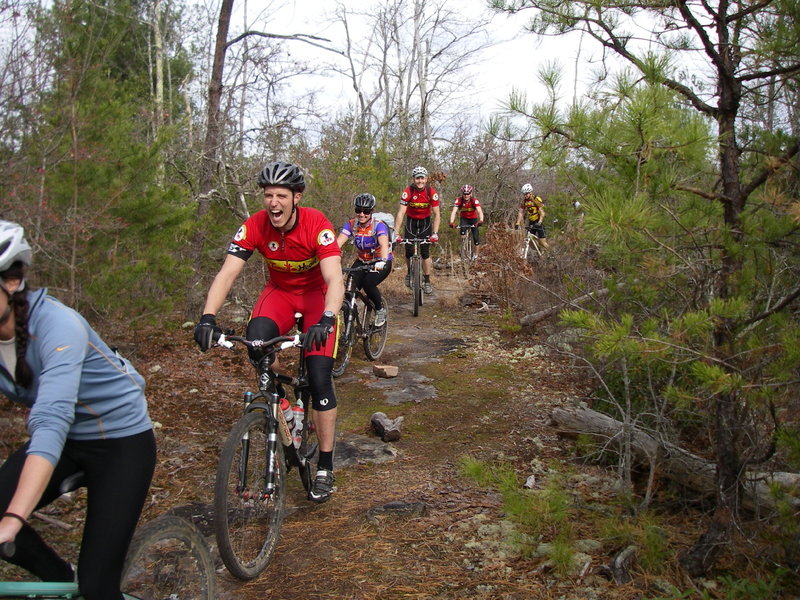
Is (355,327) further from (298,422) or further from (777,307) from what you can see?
(777,307)

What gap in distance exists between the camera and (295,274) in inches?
178

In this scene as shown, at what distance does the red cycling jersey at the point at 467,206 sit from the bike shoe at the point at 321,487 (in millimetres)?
10475

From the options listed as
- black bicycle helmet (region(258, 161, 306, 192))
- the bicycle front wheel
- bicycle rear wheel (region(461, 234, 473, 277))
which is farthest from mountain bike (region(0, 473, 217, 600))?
bicycle rear wheel (region(461, 234, 473, 277))

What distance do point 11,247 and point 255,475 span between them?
2027mm

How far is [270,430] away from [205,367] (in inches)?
178

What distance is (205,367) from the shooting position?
790 cm

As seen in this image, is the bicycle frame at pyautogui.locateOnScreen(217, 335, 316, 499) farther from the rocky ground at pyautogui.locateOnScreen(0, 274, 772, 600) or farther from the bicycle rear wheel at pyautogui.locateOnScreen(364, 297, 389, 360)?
the bicycle rear wheel at pyautogui.locateOnScreen(364, 297, 389, 360)

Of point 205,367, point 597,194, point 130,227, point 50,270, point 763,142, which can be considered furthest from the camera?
point 205,367

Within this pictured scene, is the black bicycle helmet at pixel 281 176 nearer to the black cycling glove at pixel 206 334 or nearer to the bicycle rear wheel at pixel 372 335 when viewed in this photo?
the black cycling glove at pixel 206 334

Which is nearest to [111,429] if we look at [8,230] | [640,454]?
[8,230]

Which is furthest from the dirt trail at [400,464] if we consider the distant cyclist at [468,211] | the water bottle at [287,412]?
the distant cyclist at [468,211]

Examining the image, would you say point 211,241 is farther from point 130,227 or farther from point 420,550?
point 420,550

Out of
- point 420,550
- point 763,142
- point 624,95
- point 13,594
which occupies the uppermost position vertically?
point 624,95

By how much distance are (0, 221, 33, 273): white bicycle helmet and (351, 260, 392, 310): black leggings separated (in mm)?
5776
